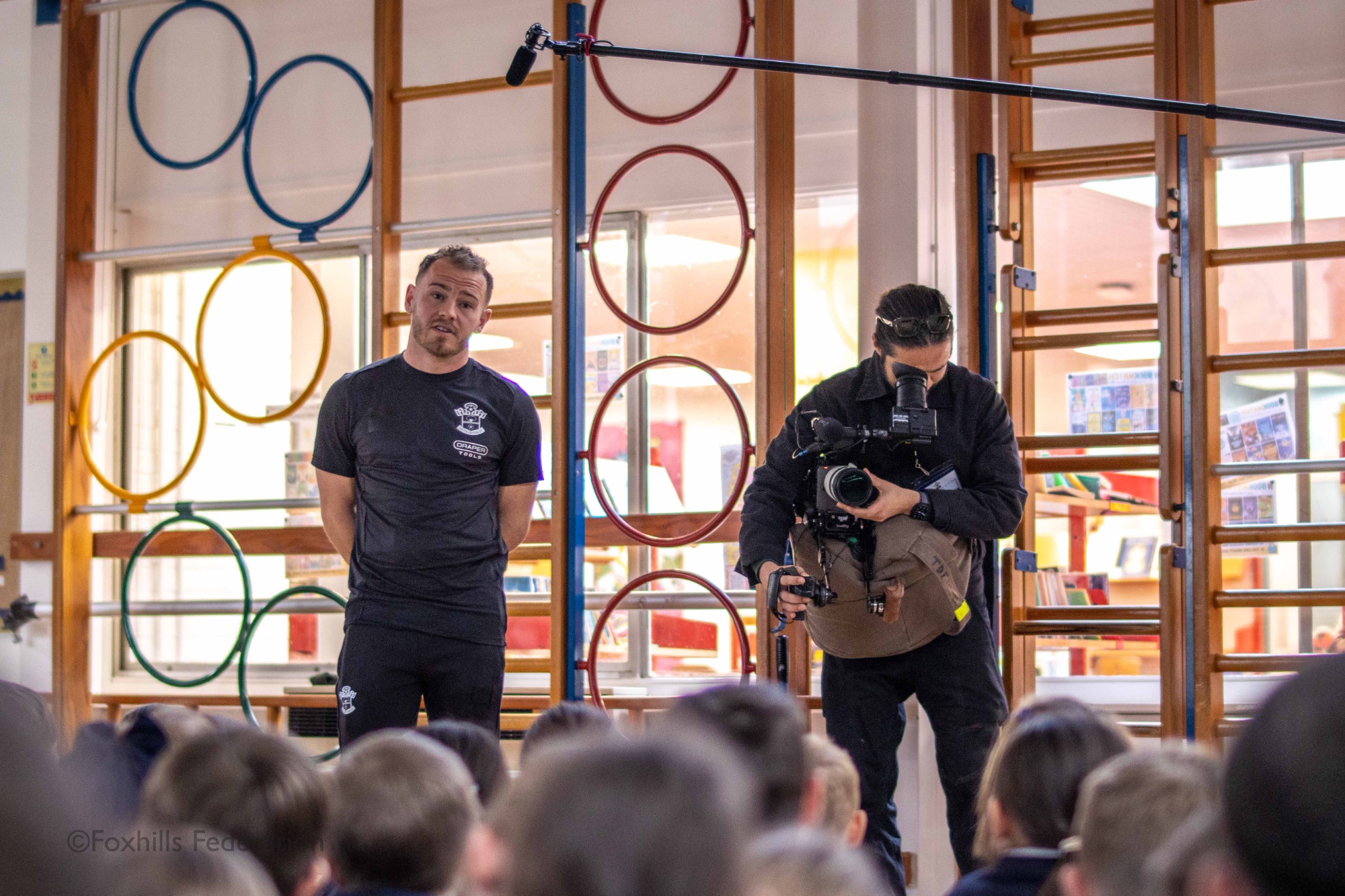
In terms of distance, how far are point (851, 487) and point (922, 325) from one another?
0.38 meters

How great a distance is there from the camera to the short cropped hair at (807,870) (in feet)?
3.24

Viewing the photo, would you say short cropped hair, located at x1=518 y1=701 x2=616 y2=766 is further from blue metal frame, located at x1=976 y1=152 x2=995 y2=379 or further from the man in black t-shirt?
blue metal frame, located at x1=976 y1=152 x2=995 y2=379

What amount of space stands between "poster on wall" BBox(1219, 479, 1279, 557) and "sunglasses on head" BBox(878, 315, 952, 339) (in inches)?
84.3

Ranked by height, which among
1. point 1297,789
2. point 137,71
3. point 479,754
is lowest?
point 479,754

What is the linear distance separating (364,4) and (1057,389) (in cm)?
336

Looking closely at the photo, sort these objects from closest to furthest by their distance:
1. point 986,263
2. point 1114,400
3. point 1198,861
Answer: point 1198,861 < point 986,263 < point 1114,400

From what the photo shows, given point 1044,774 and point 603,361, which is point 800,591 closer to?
point 1044,774

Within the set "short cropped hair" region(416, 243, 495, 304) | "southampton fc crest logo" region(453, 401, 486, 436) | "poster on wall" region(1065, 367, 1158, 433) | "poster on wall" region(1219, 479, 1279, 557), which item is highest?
"short cropped hair" region(416, 243, 495, 304)

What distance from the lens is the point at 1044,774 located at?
1.65 meters

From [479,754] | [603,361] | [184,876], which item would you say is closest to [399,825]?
[184,876]

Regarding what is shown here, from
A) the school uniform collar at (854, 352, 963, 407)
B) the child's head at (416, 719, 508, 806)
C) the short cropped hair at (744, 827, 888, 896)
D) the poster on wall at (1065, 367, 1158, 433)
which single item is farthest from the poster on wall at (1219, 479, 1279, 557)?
the short cropped hair at (744, 827, 888, 896)

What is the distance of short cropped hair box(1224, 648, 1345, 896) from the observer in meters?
0.75

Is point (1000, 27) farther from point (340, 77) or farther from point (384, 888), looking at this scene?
point (384, 888)

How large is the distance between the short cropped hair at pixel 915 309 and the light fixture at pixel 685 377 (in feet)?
7.11
